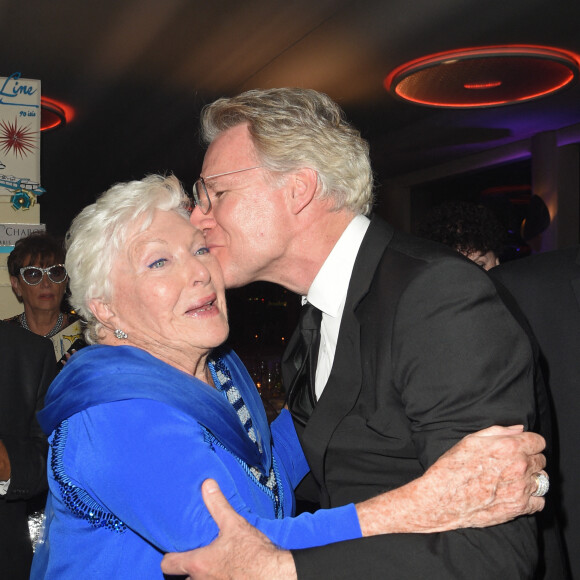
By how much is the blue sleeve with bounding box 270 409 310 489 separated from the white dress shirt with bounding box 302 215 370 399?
343mm

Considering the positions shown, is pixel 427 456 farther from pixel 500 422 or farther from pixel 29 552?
pixel 29 552

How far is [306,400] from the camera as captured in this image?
183cm

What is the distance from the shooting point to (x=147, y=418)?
1360mm

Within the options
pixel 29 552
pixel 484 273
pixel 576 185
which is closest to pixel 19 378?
pixel 29 552

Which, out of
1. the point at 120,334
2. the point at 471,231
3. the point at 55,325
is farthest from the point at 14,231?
the point at 471,231

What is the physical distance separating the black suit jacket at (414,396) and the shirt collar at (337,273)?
149mm

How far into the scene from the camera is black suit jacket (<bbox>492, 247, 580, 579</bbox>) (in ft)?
6.59

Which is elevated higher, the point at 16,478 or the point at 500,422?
the point at 500,422

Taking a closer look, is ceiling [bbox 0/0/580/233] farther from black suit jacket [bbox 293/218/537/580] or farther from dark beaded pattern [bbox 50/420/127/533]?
dark beaded pattern [bbox 50/420/127/533]

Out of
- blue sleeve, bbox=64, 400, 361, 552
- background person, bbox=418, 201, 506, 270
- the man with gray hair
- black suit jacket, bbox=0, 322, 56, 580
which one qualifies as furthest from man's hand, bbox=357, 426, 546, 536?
background person, bbox=418, 201, 506, 270

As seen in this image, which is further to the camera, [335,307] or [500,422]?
[335,307]

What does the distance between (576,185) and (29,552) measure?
1101 centimetres

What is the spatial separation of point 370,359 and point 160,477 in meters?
0.54

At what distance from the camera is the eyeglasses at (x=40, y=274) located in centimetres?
359
